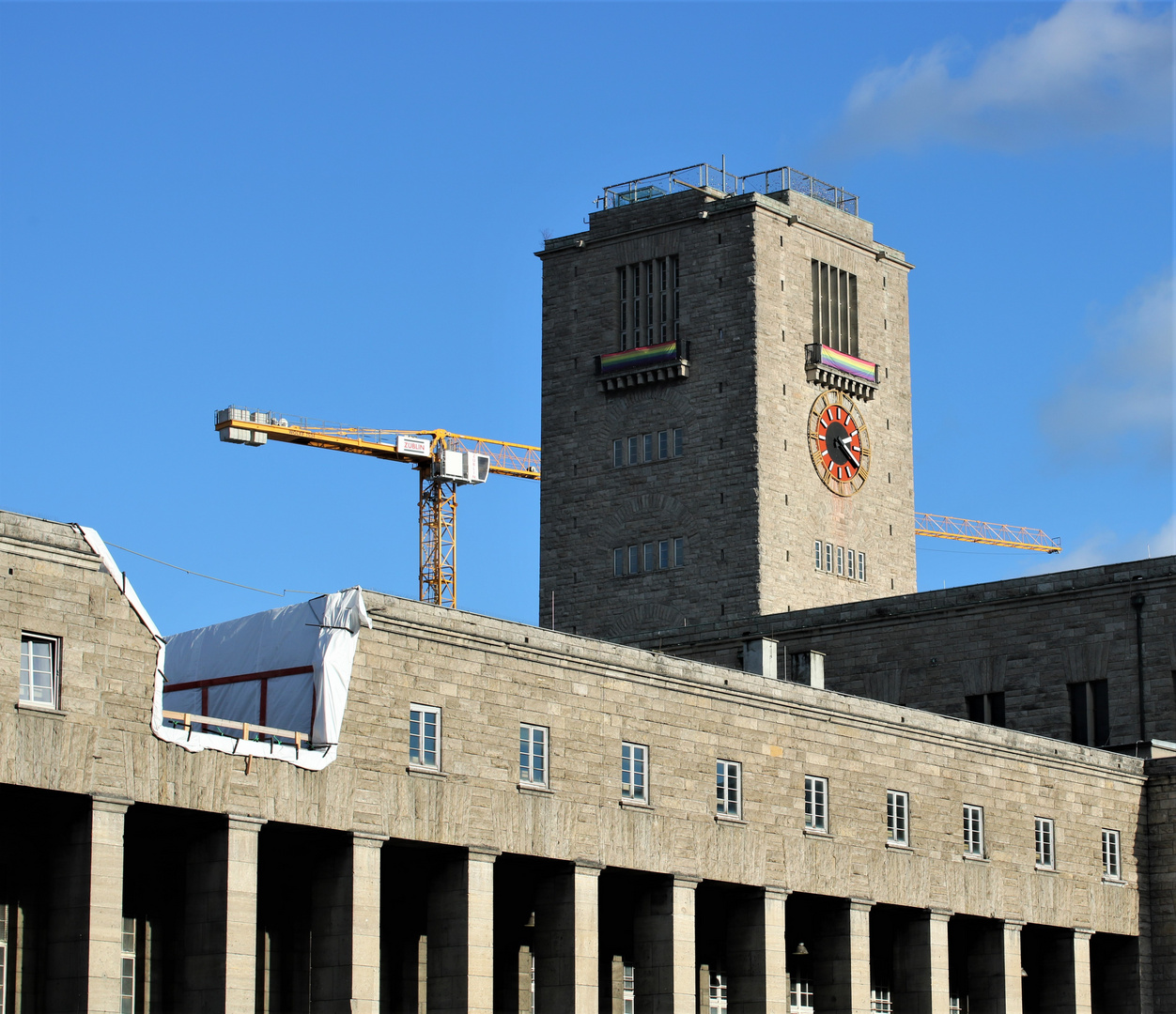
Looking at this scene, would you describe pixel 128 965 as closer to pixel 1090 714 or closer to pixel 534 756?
pixel 534 756

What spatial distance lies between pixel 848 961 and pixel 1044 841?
996 centimetres

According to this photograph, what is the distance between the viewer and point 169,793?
144ft

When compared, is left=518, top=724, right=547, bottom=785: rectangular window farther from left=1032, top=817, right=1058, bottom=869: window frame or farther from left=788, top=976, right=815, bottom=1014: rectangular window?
left=1032, top=817, right=1058, bottom=869: window frame

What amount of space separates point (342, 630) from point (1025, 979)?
30.9 m

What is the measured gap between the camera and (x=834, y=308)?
97.0m

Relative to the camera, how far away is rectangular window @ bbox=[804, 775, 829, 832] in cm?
5897

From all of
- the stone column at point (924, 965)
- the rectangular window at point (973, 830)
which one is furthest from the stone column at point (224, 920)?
the rectangular window at point (973, 830)

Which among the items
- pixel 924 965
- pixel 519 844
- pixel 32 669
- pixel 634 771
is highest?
pixel 32 669

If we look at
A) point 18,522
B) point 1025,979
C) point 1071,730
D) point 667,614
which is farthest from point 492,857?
point 667,614

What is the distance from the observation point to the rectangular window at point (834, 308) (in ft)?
316

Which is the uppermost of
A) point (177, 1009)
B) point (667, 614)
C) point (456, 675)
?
point (667, 614)

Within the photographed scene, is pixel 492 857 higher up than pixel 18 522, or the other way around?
pixel 18 522

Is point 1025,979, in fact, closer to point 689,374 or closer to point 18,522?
point 689,374

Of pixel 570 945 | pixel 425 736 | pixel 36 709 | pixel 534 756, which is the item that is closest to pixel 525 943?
pixel 570 945
